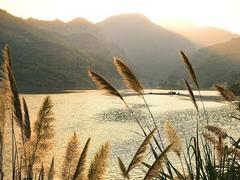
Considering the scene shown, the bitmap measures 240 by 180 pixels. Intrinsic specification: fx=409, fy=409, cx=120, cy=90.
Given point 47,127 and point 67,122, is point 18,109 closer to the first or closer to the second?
point 47,127

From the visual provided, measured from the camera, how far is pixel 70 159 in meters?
4.38

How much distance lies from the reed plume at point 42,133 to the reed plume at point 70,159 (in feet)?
0.98

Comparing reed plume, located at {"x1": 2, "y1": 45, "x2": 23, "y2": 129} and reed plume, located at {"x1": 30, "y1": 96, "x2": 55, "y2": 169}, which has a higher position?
reed plume, located at {"x1": 2, "y1": 45, "x2": 23, "y2": 129}

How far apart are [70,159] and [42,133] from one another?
512 mm

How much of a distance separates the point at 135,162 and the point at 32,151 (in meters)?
1.48

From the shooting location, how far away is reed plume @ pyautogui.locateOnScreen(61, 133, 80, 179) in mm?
4379

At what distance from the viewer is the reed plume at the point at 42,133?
4027mm

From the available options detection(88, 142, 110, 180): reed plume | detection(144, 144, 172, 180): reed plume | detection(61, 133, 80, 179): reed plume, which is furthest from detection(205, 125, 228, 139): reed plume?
detection(144, 144, 172, 180): reed plume

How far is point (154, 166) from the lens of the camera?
9.27 ft

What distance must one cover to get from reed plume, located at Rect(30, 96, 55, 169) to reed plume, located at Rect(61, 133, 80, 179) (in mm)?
299

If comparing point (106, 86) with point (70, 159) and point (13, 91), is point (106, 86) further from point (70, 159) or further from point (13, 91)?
point (70, 159)

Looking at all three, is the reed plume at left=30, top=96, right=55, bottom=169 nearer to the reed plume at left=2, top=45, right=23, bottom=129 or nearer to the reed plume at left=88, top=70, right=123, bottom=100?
the reed plume at left=2, top=45, right=23, bottom=129

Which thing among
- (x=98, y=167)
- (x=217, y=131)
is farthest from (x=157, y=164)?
(x=217, y=131)

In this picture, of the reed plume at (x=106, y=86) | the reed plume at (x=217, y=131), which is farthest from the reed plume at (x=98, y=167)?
the reed plume at (x=217, y=131)
